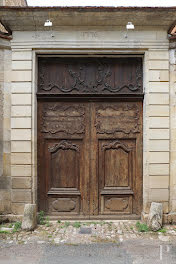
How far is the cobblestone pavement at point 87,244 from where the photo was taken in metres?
3.84

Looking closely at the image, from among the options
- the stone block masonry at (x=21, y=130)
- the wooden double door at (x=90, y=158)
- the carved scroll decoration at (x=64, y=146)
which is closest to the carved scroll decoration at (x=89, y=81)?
the wooden double door at (x=90, y=158)

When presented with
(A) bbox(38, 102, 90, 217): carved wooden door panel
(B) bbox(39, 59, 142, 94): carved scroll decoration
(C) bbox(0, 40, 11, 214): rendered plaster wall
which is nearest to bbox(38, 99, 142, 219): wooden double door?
(A) bbox(38, 102, 90, 217): carved wooden door panel

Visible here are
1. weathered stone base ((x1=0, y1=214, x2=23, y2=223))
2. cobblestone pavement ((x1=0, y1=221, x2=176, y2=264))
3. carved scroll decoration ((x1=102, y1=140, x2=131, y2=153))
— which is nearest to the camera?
cobblestone pavement ((x1=0, y1=221, x2=176, y2=264))

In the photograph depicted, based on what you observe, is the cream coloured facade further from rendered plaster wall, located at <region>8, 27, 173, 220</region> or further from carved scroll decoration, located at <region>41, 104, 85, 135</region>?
carved scroll decoration, located at <region>41, 104, 85, 135</region>

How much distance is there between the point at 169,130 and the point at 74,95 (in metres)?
2.11

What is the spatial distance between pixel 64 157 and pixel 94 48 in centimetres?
237

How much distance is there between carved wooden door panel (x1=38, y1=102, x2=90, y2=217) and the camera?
5461 mm

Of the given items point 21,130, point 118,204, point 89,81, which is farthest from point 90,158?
point 89,81

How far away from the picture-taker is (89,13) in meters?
4.81

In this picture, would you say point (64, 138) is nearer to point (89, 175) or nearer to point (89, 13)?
point (89, 175)

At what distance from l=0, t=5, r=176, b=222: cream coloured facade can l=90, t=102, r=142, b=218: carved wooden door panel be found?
27cm

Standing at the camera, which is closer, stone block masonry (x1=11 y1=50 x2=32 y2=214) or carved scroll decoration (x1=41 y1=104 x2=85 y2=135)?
stone block masonry (x1=11 y1=50 x2=32 y2=214)

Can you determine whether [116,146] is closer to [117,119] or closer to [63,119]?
[117,119]

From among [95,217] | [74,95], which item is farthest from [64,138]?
[95,217]
